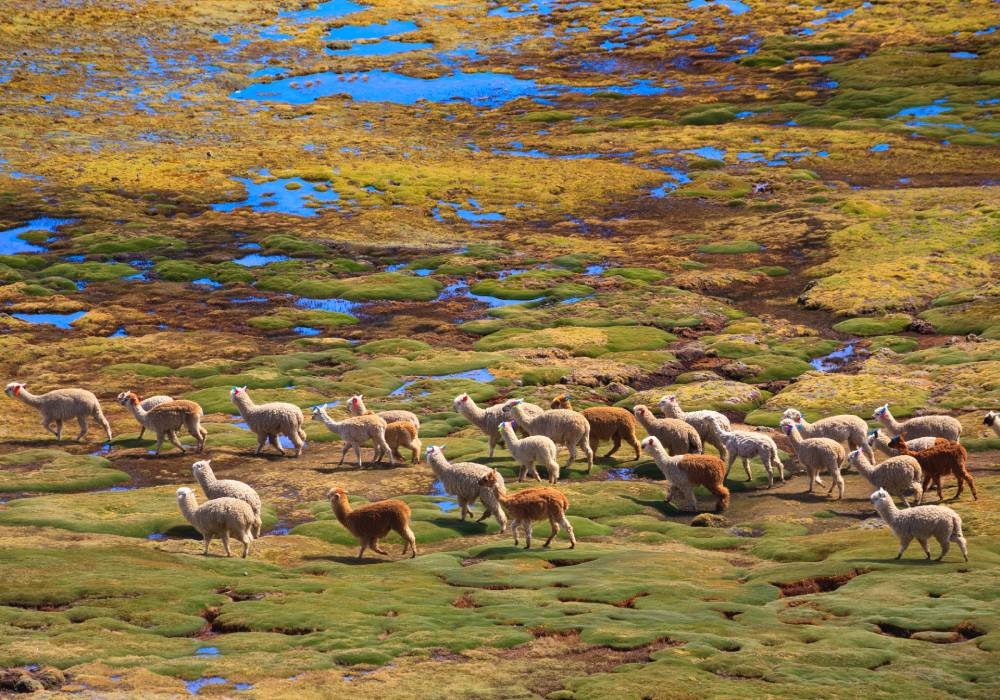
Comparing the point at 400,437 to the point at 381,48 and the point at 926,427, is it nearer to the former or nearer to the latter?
the point at 926,427

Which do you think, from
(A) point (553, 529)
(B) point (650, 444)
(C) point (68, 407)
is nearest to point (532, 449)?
(B) point (650, 444)

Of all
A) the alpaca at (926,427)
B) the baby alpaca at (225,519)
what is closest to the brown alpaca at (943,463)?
the alpaca at (926,427)

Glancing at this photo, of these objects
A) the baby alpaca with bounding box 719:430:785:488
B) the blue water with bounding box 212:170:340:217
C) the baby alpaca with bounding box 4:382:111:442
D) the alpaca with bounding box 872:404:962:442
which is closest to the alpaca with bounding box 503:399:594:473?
the baby alpaca with bounding box 719:430:785:488

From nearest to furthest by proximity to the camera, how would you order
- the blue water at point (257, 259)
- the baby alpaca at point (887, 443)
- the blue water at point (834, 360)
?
1. the baby alpaca at point (887, 443)
2. the blue water at point (834, 360)
3. the blue water at point (257, 259)

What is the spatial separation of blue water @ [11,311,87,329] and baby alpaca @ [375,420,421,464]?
1535 inches

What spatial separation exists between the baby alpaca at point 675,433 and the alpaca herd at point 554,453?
0.16ft

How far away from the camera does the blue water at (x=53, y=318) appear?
236ft

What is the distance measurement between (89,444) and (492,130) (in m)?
99.3

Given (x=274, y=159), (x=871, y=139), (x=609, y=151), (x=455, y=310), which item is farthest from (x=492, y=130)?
(x=455, y=310)

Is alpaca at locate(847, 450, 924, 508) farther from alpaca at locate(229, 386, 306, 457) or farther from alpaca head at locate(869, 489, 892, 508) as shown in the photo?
alpaca at locate(229, 386, 306, 457)

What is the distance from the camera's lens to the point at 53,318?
7312cm

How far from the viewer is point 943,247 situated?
84.1 m

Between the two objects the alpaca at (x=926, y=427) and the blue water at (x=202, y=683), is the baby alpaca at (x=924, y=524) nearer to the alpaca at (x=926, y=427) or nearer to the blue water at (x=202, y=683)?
the alpaca at (x=926, y=427)

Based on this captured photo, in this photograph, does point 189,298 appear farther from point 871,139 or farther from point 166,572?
point 871,139
